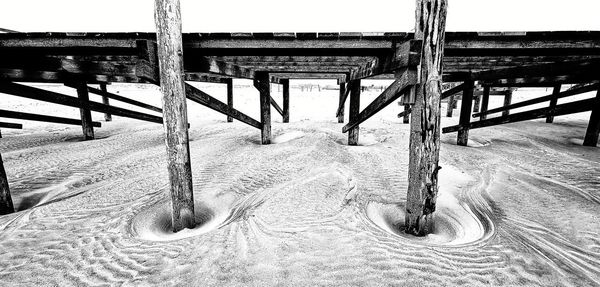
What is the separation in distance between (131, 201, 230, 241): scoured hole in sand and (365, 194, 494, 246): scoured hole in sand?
1668 millimetres

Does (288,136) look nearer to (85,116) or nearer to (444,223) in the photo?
(444,223)

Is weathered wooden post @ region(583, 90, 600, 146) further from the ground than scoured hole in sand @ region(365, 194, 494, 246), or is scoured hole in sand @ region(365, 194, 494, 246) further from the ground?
weathered wooden post @ region(583, 90, 600, 146)

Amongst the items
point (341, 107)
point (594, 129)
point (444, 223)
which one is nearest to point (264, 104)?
point (341, 107)

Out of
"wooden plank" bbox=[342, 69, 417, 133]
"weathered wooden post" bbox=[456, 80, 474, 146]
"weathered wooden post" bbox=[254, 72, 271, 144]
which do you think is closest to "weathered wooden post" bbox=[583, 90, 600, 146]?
"weathered wooden post" bbox=[456, 80, 474, 146]

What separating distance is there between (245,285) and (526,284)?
1951mm

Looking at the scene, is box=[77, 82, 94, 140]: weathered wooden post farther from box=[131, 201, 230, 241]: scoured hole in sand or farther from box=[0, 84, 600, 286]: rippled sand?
box=[131, 201, 230, 241]: scoured hole in sand

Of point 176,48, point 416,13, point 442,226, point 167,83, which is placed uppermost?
point 416,13

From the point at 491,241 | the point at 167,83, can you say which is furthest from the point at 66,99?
the point at 491,241

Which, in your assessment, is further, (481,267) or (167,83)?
(167,83)

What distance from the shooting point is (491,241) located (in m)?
2.22

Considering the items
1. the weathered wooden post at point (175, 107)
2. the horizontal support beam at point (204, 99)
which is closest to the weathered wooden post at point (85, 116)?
the horizontal support beam at point (204, 99)

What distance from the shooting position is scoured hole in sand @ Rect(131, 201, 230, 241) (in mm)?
2418

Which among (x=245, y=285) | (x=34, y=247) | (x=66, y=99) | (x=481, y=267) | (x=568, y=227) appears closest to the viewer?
(x=245, y=285)

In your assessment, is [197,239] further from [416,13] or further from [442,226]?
[416,13]
